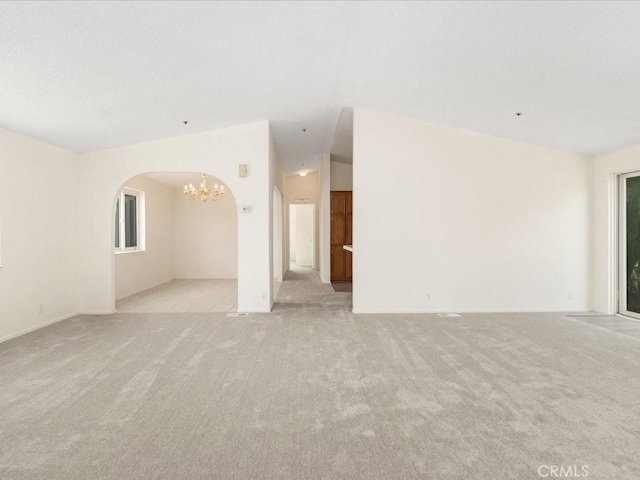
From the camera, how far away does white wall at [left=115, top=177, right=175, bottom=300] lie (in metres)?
7.49

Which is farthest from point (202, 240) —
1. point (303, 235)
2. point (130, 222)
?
point (303, 235)

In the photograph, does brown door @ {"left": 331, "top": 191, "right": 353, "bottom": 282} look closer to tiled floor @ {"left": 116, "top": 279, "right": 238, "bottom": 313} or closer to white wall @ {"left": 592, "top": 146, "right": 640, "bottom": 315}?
tiled floor @ {"left": 116, "top": 279, "right": 238, "bottom": 313}

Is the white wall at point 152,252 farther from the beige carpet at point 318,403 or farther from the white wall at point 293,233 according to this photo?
the white wall at point 293,233

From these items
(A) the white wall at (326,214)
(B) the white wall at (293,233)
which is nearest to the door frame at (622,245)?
(A) the white wall at (326,214)

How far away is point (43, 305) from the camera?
4887mm

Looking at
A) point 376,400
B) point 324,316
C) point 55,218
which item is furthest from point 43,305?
point 376,400

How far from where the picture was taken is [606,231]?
5719 mm

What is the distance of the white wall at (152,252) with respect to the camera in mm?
7488

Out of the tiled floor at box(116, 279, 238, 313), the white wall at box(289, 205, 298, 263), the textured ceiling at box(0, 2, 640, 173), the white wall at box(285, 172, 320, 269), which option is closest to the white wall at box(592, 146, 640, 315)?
the textured ceiling at box(0, 2, 640, 173)

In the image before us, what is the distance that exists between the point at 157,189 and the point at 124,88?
19.3 feet

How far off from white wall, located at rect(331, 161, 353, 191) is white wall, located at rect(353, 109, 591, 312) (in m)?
4.04

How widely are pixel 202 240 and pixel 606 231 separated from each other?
9.16 m

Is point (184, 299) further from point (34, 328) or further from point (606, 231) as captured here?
point (606, 231)

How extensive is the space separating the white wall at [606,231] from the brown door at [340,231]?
539cm
